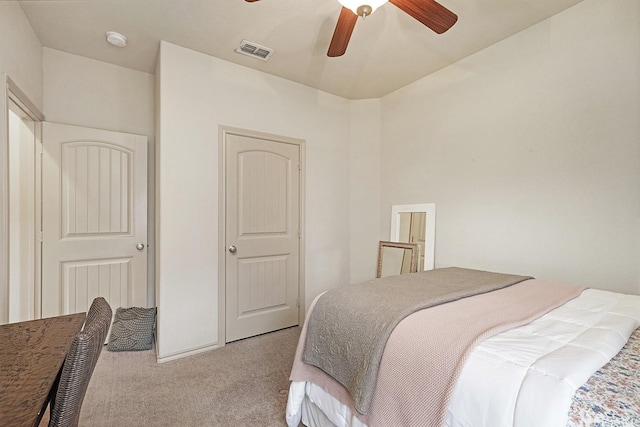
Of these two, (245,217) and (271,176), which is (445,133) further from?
(245,217)

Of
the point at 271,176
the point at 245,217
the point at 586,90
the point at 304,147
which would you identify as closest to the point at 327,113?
the point at 304,147

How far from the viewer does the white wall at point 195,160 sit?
2.52 metres

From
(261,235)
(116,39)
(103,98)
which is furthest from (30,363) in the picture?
(103,98)

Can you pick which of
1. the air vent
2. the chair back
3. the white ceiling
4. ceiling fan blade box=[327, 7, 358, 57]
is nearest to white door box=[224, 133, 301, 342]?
the air vent

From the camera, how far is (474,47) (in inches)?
103

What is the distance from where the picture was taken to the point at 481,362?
3.18ft

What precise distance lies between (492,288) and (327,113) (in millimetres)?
2527

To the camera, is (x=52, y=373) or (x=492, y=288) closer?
(x=52, y=373)

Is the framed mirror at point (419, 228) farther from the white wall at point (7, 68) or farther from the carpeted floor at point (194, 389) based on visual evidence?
the white wall at point (7, 68)

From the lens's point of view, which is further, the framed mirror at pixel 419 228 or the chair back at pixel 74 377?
the framed mirror at pixel 419 228

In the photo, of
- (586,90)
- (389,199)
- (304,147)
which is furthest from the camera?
(389,199)

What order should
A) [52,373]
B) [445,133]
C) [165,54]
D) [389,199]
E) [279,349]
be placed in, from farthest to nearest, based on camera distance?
[389,199] → [445,133] → [279,349] → [165,54] → [52,373]

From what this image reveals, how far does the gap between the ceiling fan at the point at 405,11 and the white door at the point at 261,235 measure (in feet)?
4.87

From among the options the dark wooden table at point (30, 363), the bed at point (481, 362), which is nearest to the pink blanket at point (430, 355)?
the bed at point (481, 362)
